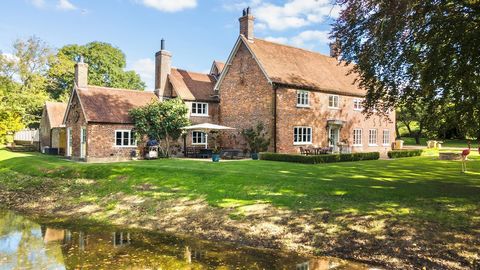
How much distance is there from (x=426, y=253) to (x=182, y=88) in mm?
27331

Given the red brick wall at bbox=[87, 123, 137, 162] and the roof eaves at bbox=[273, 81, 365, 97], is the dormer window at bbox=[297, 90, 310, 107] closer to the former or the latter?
the roof eaves at bbox=[273, 81, 365, 97]

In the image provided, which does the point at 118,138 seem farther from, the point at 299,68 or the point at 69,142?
the point at 299,68

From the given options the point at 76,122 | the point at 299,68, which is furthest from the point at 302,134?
the point at 76,122

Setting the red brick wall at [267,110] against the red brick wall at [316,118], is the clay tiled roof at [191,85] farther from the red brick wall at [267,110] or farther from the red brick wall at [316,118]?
the red brick wall at [316,118]

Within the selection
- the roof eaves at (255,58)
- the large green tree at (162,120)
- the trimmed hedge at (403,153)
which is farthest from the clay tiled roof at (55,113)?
the trimmed hedge at (403,153)

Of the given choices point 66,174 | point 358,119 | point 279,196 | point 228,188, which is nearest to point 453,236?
point 279,196

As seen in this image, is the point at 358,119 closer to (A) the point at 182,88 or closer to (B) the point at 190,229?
(A) the point at 182,88

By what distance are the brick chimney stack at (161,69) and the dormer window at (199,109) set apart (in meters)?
3.25

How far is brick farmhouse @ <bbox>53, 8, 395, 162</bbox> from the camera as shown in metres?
27.9

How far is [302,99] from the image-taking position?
2958 centimetres

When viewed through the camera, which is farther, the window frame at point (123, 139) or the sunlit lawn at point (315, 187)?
the window frame at point (123, 139)

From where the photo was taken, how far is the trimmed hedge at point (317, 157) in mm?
23188

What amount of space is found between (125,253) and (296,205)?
5.76m

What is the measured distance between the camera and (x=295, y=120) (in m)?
28.9
